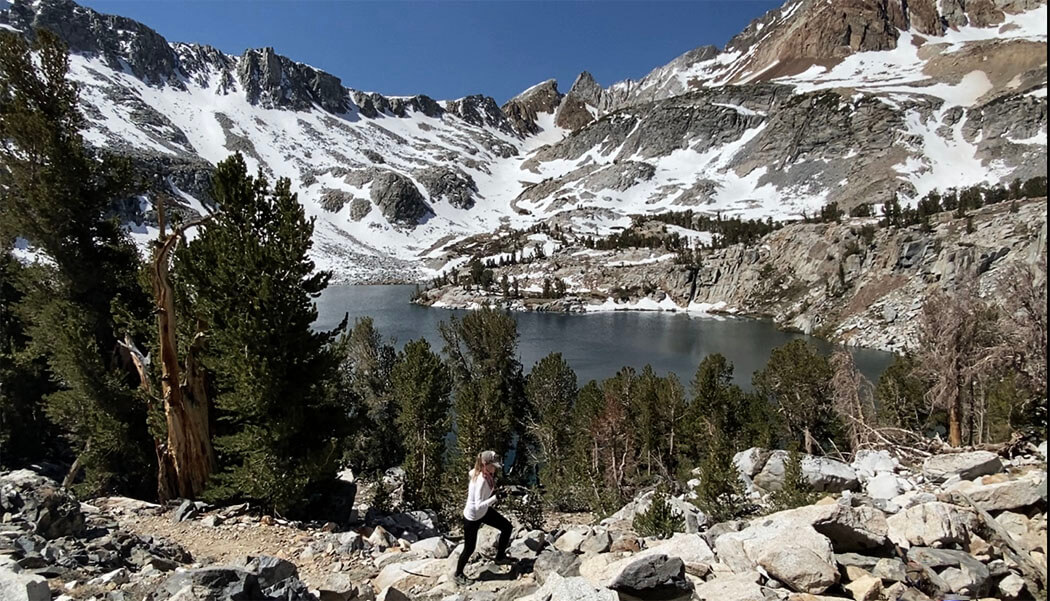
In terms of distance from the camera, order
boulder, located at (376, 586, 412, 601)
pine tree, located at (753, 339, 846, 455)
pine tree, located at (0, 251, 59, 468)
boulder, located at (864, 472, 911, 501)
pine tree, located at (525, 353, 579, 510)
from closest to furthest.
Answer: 1. boulder, located at (376, 586, 412, 601)
2. boulder, located at (864, 472, 911, 501)
3. pine tree, located at (0, 251, 59, 468)
4. pine tree, located at (525, 353, 579, 510)
5. pine tree, located at (753, 339, 846, 455)

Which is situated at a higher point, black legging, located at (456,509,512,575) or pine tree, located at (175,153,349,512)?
pine tree, located at (175,153,349,512)

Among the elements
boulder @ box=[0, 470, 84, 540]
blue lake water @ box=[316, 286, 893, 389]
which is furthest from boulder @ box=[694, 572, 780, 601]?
blue lake water @ box=[316, 286, 893, 389]

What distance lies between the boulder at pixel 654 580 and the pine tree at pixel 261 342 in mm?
10506

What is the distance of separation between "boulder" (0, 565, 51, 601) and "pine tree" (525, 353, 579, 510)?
2534cm

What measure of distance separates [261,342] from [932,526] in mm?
14569

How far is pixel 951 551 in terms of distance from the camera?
6.95 m

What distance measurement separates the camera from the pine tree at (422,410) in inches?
1157

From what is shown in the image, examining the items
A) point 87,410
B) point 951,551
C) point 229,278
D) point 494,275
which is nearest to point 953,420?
point 951,551

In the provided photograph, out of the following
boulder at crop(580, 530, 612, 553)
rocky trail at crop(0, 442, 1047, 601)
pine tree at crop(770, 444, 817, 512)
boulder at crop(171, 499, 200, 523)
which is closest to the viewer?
rocky trail at crop(0, 442, 1047, 601)

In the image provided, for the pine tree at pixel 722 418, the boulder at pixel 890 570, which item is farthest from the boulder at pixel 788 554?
the pine tree at pixel 722 418

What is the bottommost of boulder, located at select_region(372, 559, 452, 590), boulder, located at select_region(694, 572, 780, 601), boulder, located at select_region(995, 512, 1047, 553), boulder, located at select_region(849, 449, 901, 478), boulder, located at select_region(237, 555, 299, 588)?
boulder, located at select_region(372, 559, 452, 590)

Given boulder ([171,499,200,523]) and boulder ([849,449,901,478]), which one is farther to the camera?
boulder ([171,499,200,523])

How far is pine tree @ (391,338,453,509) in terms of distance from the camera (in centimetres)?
2939

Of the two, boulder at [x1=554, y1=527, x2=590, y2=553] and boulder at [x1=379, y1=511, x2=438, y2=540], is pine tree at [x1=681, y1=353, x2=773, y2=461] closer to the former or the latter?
boulder at [x1=379, y1=511, x2=438, y2=540]
